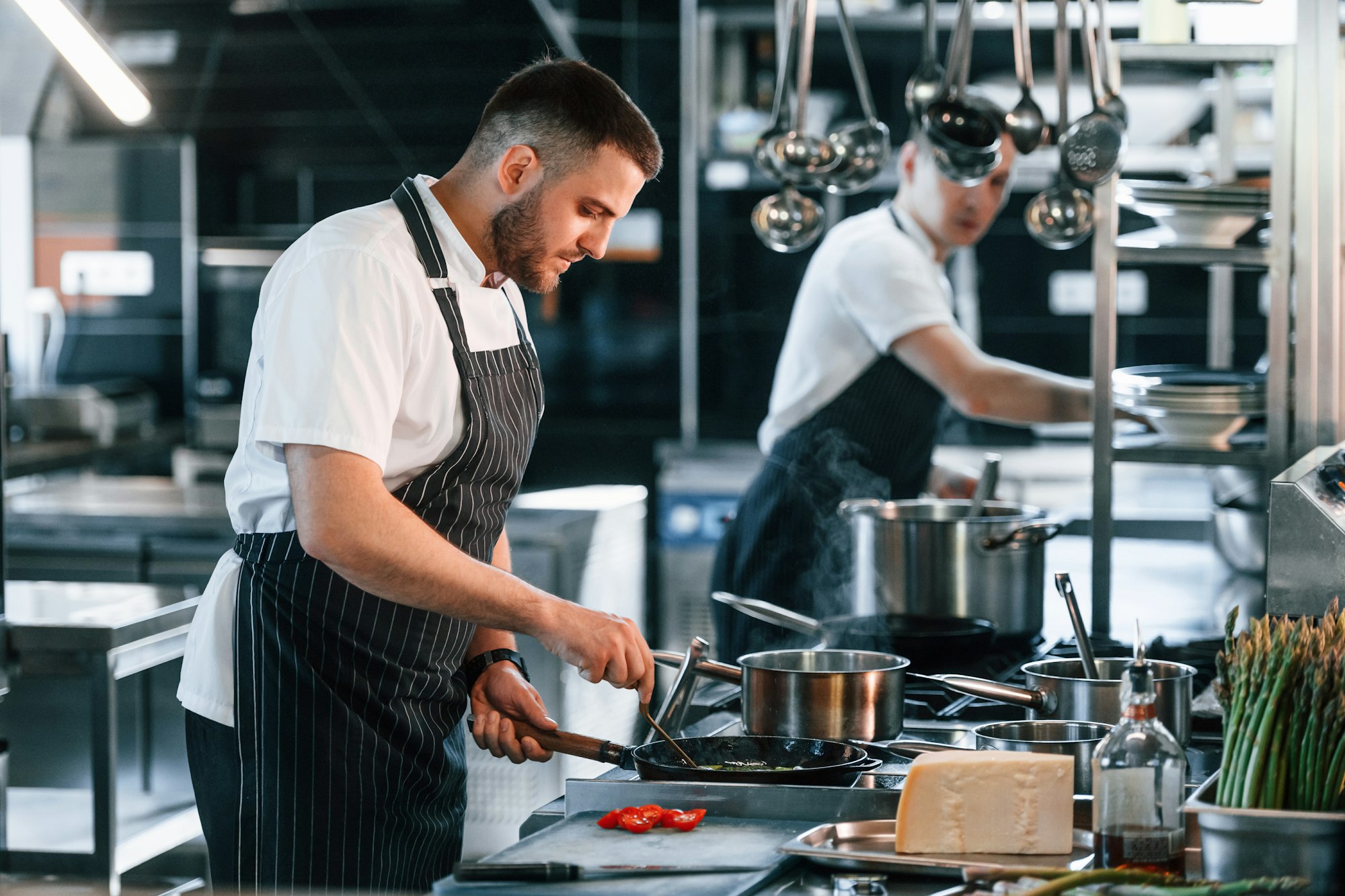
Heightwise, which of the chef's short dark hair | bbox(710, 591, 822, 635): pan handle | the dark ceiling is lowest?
bbox(710, 591, 822, 635): pan handle

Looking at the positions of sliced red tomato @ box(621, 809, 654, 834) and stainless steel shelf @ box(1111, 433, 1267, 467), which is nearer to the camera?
sliced red tomato @ box(621, 809, 654, 834)

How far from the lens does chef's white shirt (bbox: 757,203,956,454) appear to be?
305 cm

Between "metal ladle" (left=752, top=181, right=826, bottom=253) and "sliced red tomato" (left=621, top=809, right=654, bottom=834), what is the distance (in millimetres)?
1796

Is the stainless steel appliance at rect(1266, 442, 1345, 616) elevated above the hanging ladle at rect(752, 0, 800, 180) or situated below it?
below

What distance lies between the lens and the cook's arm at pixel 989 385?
3.00m

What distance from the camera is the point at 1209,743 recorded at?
188 centimetres

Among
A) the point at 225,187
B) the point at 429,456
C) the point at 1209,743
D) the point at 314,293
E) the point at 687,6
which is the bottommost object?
the point at 1209,743

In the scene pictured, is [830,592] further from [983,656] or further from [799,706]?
[799,706]

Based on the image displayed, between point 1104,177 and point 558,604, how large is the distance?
1361mm

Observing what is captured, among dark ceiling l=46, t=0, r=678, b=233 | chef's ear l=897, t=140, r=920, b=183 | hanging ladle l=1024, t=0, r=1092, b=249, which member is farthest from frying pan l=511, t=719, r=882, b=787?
dark ceiling l=46, t=0, r=678, b=233

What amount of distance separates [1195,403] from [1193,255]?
259 millimetres

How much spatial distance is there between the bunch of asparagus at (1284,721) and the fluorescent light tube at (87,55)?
2.68 m

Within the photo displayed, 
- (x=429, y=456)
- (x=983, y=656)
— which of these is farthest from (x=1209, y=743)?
(x=429, y=456)

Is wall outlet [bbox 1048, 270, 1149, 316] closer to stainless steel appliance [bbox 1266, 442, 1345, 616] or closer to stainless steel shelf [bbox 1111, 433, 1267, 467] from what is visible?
stainless steel shelf [bbox 1111, 433, 1267, 467]
